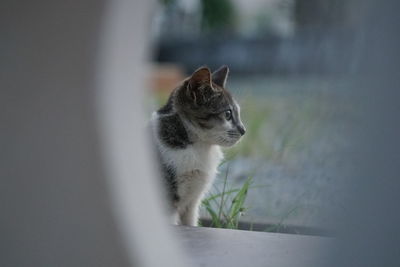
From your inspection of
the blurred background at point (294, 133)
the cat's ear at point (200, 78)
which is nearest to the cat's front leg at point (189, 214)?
the blurred background at point (294, 133)

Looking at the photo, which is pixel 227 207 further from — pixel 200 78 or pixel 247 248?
pixel 247 248

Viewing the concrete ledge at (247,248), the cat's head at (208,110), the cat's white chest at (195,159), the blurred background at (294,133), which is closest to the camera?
the concrete ledge at (247,248)

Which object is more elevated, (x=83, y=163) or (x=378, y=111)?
(x=378, y=111)

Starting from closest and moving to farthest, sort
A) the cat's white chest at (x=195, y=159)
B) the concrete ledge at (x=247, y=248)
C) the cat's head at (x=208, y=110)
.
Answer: the concrete ledge at (x=247, y=248), the cat's white chest at (x=195, y=159), the cat's head at (x=208, y=110)

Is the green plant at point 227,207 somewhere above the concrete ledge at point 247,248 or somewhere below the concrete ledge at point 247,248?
below

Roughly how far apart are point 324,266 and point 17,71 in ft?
2.46

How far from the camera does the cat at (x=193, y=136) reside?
235 cm

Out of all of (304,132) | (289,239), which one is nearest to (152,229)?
(289,239)

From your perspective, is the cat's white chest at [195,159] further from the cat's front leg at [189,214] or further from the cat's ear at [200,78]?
the cat's ear at [200,78]

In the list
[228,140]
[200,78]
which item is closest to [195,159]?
[228,140]

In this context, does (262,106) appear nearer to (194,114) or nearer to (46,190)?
(194,114)

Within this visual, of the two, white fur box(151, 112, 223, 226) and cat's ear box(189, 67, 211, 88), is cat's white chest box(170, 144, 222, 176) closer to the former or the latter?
white fur box(151, 112, 223, 226)

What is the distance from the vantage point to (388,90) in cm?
120

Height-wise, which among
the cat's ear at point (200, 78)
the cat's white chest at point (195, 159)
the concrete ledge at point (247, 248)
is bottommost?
the concrete ledge at point (247, 248)
